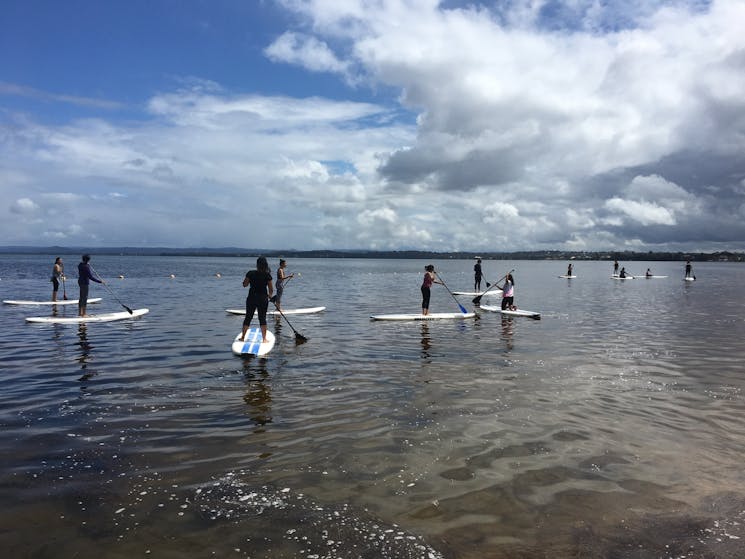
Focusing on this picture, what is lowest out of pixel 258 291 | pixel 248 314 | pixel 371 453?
pixel 371 453

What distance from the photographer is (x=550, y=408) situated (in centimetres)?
905

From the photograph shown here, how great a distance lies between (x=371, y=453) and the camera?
6.89 metres

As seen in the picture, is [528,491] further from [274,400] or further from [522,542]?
[274,400]

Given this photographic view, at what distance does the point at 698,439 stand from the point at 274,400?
7.21 meters

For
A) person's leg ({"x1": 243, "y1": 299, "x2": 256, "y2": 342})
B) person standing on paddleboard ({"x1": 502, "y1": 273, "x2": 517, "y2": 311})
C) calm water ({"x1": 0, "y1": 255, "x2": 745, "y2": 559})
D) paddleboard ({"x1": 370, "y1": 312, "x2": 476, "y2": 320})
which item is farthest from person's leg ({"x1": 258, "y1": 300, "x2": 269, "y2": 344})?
person standing on paddleboard ({"x1": 502, "y1": 273, "x2": 517, "y2": 311})

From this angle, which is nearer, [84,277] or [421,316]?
[84,277]

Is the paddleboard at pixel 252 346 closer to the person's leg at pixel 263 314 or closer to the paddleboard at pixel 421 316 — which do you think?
the person's leg at pixel 263 314

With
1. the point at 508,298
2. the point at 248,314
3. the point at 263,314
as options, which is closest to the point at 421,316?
the point at 508,298

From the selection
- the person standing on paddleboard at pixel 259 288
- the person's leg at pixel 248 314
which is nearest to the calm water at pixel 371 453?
the person's leg at pixel 248 314

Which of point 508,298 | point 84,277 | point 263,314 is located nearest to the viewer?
point 263,314

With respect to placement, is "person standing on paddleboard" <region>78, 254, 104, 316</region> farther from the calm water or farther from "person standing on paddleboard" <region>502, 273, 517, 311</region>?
"person standing on paddleboard" <region>502, 273, 517, 311</region>

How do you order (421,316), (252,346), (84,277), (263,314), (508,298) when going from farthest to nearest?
(508,298) → (421,316) → (84,277) → (263,314) → (252,346)

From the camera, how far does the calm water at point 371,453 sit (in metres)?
4.81

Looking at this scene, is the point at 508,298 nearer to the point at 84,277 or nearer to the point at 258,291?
the point at 258,291
